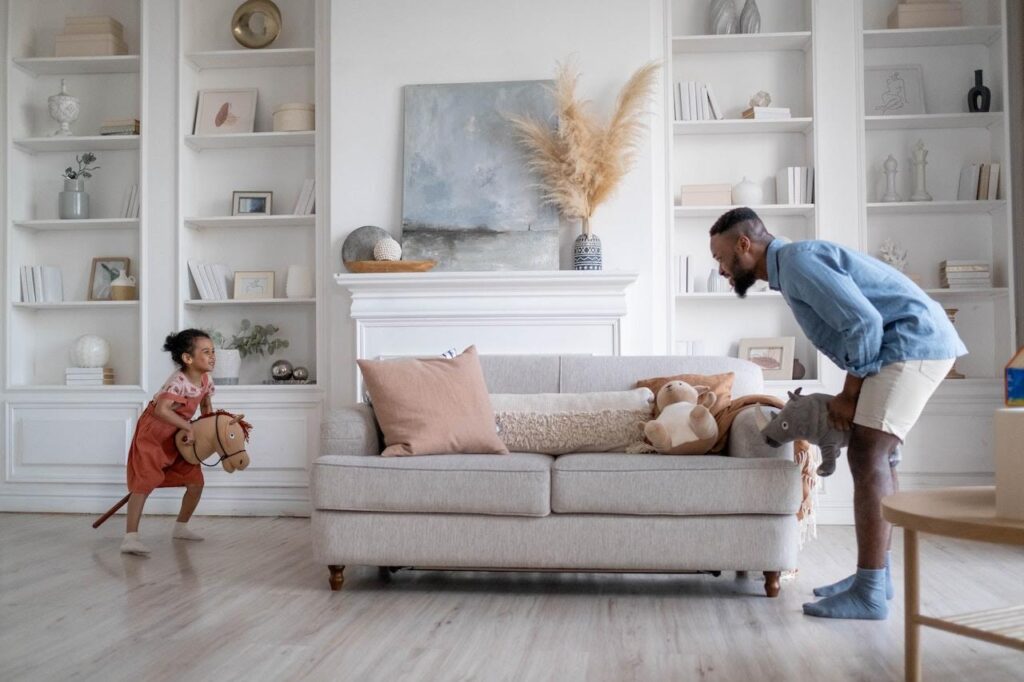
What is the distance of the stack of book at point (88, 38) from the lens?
518 centimetres

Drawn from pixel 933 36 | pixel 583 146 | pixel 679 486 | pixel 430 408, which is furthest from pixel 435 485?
pixel 933 36

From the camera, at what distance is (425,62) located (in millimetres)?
4820

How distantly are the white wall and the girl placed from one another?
0.79 metres

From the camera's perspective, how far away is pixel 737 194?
481 centimetres

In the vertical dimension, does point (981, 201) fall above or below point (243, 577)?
above

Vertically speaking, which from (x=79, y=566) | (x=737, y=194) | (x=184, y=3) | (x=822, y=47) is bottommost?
(x=79, y=566)

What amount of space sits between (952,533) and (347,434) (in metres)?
2.03

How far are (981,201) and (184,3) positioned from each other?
4288 millimetres

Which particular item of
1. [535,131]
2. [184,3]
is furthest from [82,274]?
[535,131]

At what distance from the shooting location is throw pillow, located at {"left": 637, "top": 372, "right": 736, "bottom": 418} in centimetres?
331

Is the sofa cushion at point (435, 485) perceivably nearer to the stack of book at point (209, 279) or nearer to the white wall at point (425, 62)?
the white wall at point (425, 62)

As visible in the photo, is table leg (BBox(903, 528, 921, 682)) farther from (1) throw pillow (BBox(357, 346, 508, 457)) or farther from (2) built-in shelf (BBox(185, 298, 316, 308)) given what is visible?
(2) built-in shelf (BBox(185, 298, 316, 308))

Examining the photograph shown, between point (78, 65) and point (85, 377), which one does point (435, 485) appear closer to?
point (85, 377)

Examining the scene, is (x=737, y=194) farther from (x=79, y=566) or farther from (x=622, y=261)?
(x=79, y=566)
